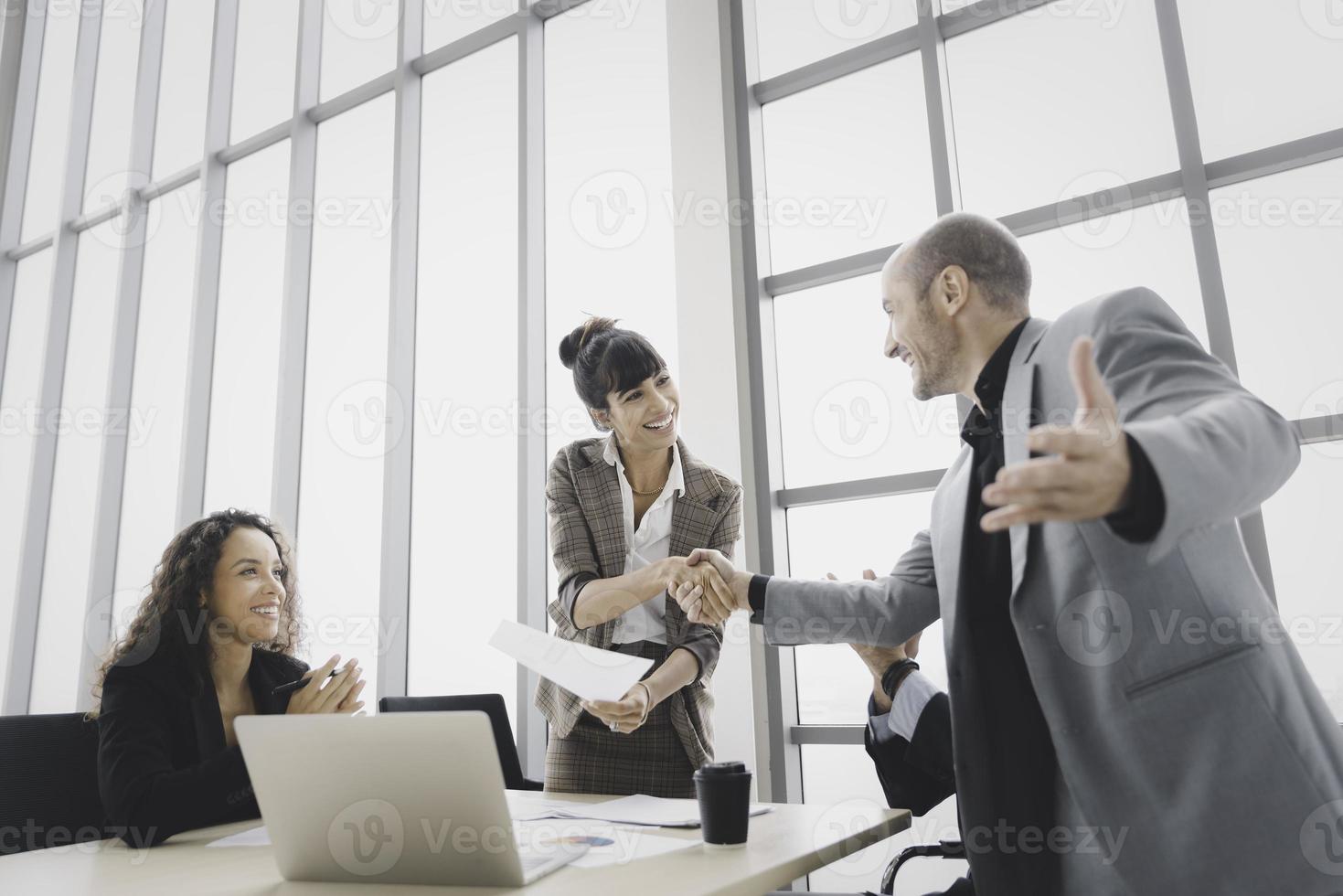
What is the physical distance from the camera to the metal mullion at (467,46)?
3.89 m

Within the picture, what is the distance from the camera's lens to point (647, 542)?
2.10m

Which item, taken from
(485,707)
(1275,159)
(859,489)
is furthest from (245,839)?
(1275,159)

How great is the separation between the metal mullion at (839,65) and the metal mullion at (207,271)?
9.92 feet

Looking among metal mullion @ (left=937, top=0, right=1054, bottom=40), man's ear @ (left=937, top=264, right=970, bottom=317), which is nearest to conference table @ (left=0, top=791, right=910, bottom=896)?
man's ear @ (left=937, top=264, right=970, bottom=317)

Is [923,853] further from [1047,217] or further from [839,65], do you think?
[839,65]

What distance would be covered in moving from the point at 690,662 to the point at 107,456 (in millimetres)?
4211

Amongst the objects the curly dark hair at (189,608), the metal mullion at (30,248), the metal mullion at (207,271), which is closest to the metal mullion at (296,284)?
the metal mullion at (207,271)

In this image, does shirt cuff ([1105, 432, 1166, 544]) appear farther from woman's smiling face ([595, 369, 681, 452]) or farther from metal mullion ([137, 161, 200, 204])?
metal mullion ([137, 161, 200, 204])

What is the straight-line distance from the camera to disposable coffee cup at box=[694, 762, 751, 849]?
3.73 ft

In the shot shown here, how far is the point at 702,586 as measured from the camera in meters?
1.75

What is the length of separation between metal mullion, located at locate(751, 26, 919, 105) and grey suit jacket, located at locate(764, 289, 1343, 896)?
2108 mm

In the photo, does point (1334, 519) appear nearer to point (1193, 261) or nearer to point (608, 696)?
point (1193, 261)

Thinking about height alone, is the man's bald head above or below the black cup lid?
above

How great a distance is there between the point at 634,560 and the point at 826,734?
115 cm
